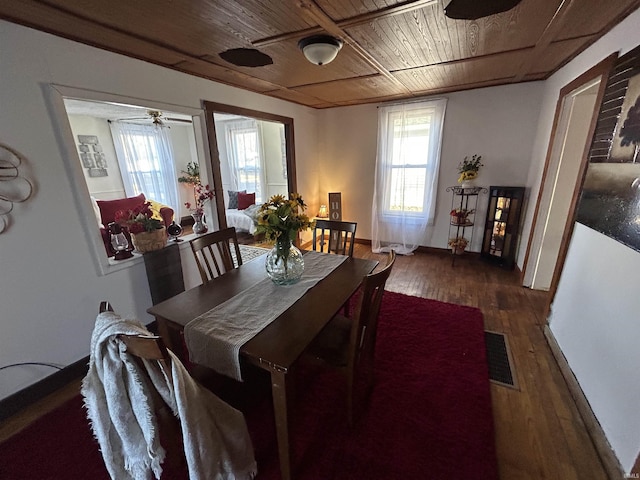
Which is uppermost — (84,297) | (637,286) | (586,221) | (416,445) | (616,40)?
(616,40)

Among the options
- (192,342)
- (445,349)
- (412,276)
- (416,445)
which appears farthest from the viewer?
(412,276)

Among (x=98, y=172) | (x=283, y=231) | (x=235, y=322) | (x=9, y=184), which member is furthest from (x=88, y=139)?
(x=235, y=322)

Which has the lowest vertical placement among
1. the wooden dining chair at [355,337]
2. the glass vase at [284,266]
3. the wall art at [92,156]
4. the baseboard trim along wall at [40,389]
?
the baseboard trim along wall at [40,389]

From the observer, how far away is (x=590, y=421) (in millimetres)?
1444

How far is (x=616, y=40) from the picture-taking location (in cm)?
166

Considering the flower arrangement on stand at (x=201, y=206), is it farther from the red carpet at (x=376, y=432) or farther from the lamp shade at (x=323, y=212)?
the lamp shade at (x=323, y=212)

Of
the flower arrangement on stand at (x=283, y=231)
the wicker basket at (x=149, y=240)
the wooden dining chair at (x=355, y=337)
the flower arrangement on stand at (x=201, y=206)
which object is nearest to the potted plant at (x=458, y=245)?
the wooden dining chair at (x=355, y=337)

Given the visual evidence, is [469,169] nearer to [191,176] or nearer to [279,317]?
[279,317]

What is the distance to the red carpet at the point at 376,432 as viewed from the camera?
126cm

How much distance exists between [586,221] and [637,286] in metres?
0.74

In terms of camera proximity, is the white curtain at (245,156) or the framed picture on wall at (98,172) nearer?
the framed picture on wall at (98,172)

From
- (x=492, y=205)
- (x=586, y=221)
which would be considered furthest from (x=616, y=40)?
(x=492, y=205)

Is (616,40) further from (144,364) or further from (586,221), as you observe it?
(144,364)

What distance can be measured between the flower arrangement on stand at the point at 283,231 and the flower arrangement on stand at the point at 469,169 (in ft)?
9.07
